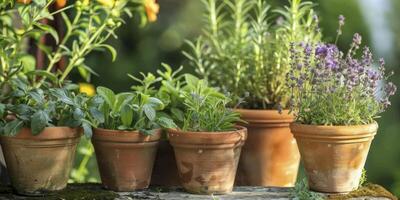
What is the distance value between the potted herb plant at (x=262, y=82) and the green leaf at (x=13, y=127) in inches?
34.4

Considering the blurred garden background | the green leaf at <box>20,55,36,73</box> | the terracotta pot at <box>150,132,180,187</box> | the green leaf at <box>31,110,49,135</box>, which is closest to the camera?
the green leaf at <box>31,110,49,135</box>

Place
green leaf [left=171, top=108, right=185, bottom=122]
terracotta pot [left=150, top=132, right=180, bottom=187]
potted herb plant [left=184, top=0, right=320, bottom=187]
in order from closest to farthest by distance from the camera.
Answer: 1. green leaf [left=171, top=108, right=185, bottom=122]
2. terracotta pot [left=150, top=132, right=180, bottom=187]
3. potted herb plant [left=184, top=0, right=320, bottom=187]

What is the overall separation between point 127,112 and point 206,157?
304mm

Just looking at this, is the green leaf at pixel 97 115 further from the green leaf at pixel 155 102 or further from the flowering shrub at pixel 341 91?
the flowering shrub at pixel 341 91

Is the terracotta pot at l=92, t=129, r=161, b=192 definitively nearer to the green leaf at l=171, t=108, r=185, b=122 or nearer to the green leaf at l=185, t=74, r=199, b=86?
the green leaf at l=171, t=108, r=185, b=122

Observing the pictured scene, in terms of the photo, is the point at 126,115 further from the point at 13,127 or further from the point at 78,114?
the point at 13,127

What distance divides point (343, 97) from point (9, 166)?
114 centimetres

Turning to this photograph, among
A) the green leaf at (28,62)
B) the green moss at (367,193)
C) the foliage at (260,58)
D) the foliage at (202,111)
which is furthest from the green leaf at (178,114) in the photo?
the green leaf at (28,62)

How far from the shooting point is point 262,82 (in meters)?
2.74

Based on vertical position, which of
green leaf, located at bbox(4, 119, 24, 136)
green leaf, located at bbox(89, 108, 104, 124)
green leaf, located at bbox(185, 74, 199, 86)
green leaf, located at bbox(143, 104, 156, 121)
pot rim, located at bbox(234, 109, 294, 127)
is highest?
green leaf, located at bbox(185, 74, 199, 86)

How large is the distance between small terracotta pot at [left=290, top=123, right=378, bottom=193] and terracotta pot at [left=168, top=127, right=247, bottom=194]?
0.23 meters

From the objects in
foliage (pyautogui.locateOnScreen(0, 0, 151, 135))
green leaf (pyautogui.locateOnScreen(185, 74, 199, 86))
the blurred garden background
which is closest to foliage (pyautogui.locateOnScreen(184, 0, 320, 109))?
green leaf (pyautogui.locateOnScreen(185, 74, 199, 86))

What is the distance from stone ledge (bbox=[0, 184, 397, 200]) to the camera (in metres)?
2.18

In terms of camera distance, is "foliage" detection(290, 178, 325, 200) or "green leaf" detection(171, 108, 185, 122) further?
"green leaf" detection(171, 108, 185, 122)
